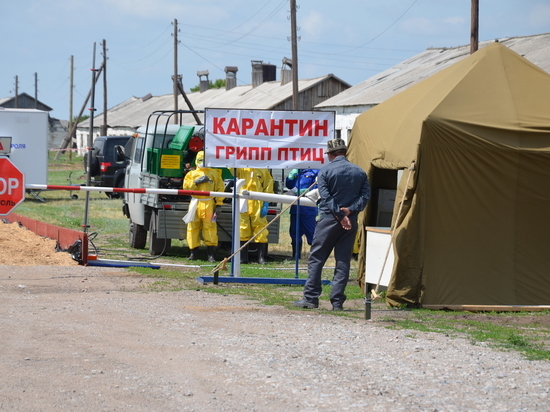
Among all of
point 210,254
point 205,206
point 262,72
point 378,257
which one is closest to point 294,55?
point 210,254

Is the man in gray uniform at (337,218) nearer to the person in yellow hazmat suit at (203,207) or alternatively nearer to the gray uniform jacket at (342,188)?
the gray uniform jacket at (342,188)

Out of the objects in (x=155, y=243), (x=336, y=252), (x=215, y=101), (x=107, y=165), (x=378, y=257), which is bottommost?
(x=155, y=243)

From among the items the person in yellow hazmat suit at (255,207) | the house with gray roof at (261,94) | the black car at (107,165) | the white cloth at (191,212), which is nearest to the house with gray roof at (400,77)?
the house with gray roof at (261,94)

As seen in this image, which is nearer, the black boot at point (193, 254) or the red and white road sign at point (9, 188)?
the red and white road sign at point (9, 188)

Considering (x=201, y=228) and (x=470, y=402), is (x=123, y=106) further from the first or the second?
(x=470, y=402)

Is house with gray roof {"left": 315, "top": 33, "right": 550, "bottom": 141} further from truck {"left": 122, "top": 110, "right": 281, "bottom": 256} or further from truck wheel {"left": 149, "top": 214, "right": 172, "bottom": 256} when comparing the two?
truck wheel {"left": 149, "top": 214, "right": 172, "bottom": 256}

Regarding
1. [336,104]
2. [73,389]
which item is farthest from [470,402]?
[336,104]

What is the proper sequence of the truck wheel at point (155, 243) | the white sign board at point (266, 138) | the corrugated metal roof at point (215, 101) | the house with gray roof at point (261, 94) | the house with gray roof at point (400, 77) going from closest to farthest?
the white sign board at point (266, 138) < the truck wheel at point (155, 243) < the house with gray roof at point (400, 77) < the house with gray roof at point (261, 94) < the corrugated metal roof at point (215, 101)

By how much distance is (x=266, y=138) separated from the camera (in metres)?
11.1

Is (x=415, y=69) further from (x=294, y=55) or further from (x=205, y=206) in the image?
(x=205, y=206)

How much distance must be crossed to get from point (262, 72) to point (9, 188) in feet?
149

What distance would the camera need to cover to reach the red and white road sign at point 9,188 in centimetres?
1214

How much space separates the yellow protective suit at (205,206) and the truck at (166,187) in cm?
32

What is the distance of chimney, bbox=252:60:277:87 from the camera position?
185ft
